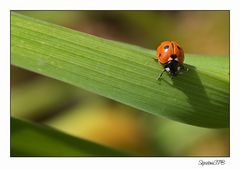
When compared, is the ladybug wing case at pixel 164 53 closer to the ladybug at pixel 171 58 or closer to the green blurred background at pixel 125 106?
the ladybug at pixel 171 58

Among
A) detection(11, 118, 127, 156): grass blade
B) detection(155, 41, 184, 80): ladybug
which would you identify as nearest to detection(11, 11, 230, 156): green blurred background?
detection(11, 118, 127, 156): grass blade

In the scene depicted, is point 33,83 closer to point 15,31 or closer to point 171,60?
point 15,31

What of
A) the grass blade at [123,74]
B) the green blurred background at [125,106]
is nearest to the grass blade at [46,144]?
the grass blade at [123,74]

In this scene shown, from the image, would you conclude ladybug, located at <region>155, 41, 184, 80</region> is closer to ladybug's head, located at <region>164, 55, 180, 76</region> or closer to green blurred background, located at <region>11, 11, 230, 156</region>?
ladybug's head, located at <region>164, 55, 180, 76</region>

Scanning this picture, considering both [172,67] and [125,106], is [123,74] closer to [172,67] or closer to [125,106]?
[172,67]

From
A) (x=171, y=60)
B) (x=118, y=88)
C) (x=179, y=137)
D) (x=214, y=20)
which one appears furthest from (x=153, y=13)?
(x=118, y=88)
